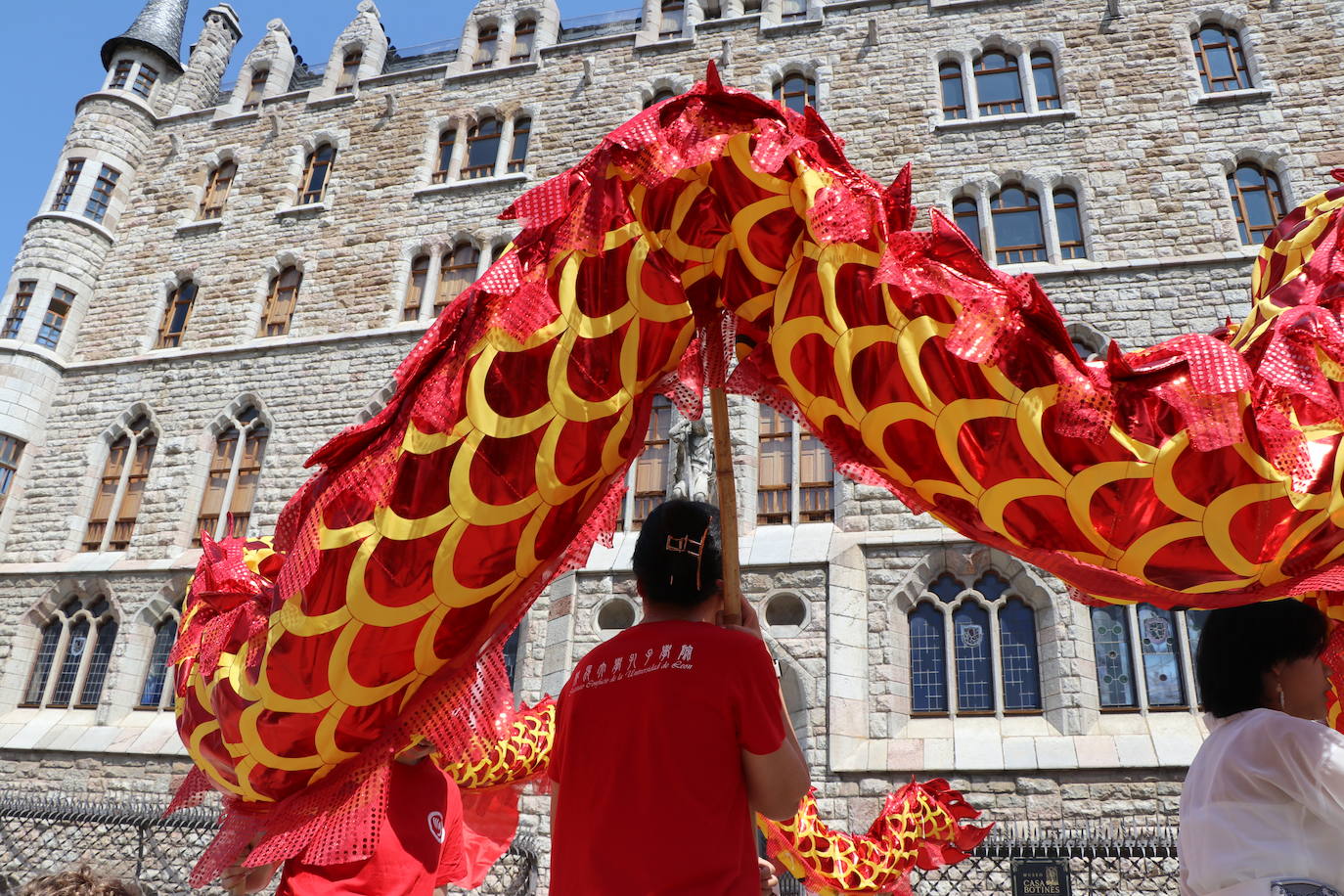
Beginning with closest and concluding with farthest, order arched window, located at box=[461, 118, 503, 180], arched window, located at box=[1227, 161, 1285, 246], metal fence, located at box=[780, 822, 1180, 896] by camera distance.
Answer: metal fence, located at box=[780, 822, 1180, 896] < arched window, located at box=[1227, 161, 1285, 246] < arched window, located at box=[461, 118, 503, 180]

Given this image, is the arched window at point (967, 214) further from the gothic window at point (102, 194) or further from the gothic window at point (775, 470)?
the gothic window at point (102, 194)

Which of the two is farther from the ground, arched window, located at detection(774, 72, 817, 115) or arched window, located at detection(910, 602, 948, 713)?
arched window, located at detection(774, 72, 817, 115)

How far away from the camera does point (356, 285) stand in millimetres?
12383

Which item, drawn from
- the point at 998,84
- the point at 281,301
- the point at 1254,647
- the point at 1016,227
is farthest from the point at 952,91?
the point at 1254,647

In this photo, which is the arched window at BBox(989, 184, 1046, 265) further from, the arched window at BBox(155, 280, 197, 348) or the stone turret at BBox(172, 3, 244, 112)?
the stone turret at BBox(172, 3, 244, 112)

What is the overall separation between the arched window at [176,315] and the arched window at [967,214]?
10.8 metres

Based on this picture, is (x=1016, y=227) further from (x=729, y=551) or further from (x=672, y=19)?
(x=729, y=551)

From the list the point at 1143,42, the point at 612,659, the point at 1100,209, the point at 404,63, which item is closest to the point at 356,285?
the point at 404,63

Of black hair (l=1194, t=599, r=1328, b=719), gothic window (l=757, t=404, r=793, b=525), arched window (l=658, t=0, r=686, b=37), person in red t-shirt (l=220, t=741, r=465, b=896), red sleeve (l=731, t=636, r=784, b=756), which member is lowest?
person in red t-shirt (l=220, t=741, r=465, b=896)

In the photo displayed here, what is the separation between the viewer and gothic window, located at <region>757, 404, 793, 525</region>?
9570mm

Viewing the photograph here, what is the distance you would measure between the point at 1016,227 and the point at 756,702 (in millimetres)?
10000

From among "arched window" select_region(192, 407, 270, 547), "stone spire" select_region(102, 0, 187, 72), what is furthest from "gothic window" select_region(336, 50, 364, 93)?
"arched window" select_region(192, 407, 270, 547)

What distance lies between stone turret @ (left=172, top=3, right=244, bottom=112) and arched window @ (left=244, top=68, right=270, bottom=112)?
0.98 m

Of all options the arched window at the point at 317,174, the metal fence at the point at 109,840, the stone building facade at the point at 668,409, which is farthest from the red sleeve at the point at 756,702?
the arched window at the point at 317,174
